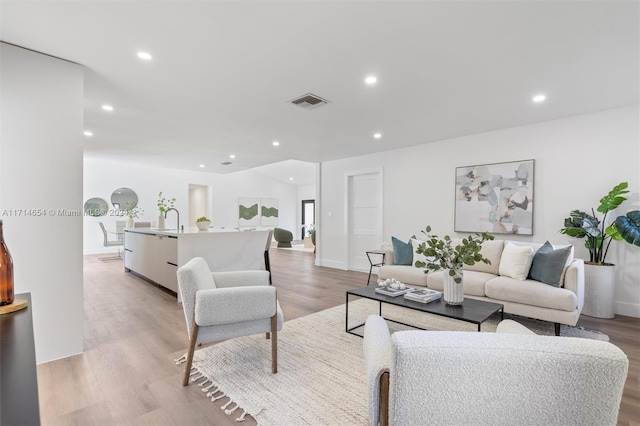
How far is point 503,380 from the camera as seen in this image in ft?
3.16

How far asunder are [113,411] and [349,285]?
12.1ft

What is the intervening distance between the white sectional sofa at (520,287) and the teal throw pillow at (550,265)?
0.19 ft

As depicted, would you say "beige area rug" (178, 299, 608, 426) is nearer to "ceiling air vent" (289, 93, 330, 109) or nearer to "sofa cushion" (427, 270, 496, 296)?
"sofa cushion" (427, 270, 496, 296)

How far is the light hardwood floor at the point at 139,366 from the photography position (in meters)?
1.79

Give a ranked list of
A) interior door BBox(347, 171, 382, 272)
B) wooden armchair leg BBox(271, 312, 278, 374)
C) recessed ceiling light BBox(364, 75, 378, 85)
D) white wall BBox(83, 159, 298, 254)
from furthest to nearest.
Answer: white wall BBox(83, 159, 298, 254), interior door BBox(347, 171, 382, 272), recessed ceiling light BBox(364, 75, 378, 85), wooden armchair leg BBox(271, 312, 278, 374)

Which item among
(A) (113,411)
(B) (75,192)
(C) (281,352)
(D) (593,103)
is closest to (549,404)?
(C) (281,352)

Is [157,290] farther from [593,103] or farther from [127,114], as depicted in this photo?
[593,103]

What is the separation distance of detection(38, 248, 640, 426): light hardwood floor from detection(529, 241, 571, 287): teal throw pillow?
70cm

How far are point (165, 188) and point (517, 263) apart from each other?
367 inches

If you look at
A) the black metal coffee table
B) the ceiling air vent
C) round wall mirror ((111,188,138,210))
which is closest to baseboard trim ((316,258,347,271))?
the black metal coffee table

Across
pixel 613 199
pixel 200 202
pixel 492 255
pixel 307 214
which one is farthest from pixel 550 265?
pixel 307 214

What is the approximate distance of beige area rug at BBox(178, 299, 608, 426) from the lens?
182cm

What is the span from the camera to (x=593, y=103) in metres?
3.43

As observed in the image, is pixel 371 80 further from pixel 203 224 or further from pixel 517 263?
pixel 203 224
